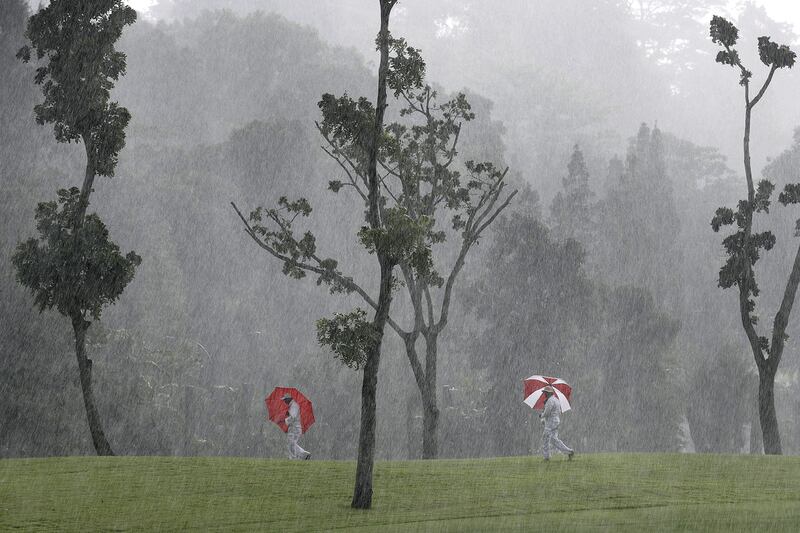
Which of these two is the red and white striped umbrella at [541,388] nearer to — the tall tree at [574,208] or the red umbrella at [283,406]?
the red umbrella at [283,406]

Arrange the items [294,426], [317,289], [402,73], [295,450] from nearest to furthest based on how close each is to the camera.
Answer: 1. [402,73]
2. [294,426]
3. [295,450]
4. [317,289]

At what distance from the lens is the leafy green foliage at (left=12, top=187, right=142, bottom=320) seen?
25328 millimetres

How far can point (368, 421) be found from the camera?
15.7 m

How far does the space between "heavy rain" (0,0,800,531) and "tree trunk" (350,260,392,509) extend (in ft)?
0.19

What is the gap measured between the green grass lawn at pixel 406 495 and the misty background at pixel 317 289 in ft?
62.8

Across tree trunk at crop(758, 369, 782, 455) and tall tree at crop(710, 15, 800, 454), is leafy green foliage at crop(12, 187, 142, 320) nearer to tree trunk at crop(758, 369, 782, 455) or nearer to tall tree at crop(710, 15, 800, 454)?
tall tree at crop(710, 15, 800, 454)

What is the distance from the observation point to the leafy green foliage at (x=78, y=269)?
83.1 ft

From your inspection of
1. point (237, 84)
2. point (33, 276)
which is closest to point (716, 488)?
point (33, 276)

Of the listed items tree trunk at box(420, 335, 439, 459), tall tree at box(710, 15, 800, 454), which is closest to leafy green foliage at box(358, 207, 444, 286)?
tree trunk at box(420, 335, 439, 459)

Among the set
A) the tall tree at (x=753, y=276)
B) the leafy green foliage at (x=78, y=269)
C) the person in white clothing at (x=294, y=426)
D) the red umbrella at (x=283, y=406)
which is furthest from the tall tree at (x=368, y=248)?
the tall tree at (x=753, y=276)

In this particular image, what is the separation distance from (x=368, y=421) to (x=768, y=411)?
17.9 m

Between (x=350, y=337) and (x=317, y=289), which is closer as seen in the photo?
(x=350, y=337)

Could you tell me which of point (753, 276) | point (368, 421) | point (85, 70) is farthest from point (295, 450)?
point (753, 276)

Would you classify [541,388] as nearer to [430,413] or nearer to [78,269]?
[430,413]
